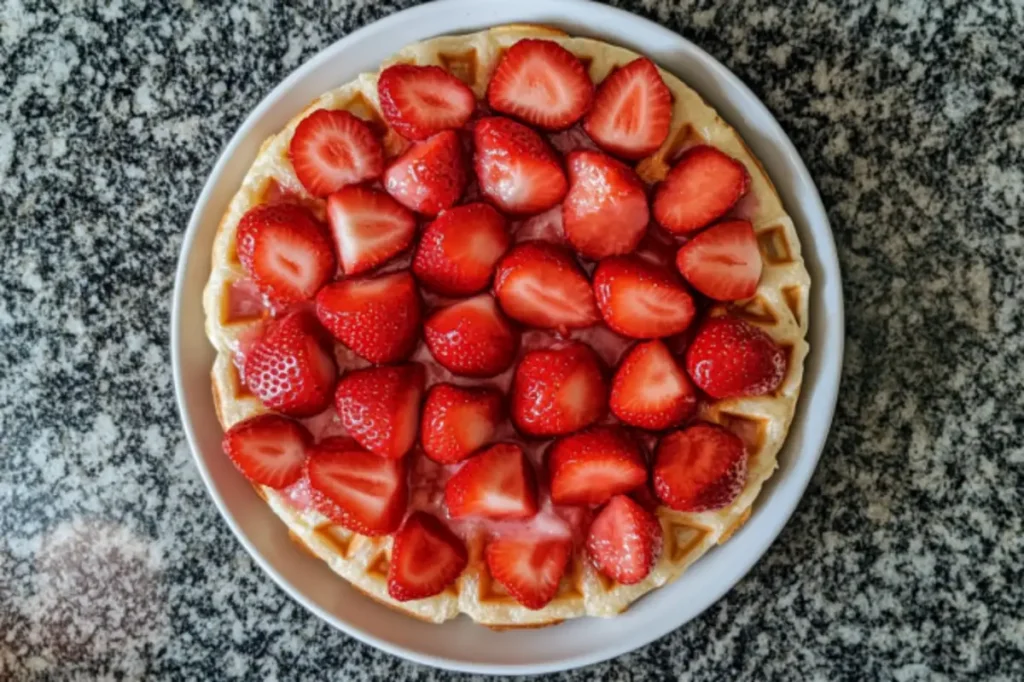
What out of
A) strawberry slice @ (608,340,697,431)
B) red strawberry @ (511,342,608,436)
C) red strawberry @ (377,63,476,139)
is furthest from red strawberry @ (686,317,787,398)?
red strawberry @ (377,63,476,139)

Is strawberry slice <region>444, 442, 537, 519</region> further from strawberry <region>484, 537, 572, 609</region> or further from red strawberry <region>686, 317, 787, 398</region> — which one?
red strawberry <region>686, 317, 787, 398</region>

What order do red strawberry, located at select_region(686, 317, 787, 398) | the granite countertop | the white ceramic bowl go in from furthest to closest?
the granite countertop
the white ceramic bowl
red strawberry, located at select_region(686, 317, 787, 398)

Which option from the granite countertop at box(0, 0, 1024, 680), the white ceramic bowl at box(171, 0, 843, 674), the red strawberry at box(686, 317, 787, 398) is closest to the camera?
the red strawberry at box(686, 317, 787, 398)

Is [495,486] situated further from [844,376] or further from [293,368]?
[844,376]

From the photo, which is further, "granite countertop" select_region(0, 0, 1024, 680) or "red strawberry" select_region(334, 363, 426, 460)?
"granite countertop" select_region(0, 0, 1024, 680)

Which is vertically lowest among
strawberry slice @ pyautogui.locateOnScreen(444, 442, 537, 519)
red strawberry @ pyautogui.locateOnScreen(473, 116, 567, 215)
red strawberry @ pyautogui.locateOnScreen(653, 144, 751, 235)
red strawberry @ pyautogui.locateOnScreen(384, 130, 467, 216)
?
strawberry slice @ pyautogui.locateOnScreen(444, 442, 537, 519)

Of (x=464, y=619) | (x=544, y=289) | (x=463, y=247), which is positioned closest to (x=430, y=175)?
(x=463, y=247)
